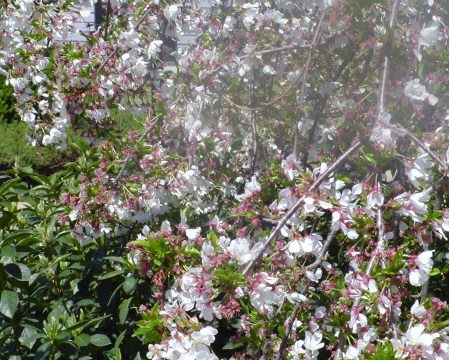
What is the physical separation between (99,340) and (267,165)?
3.06 feet

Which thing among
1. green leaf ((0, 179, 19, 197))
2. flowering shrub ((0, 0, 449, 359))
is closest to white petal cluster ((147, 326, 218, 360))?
flowering shrub ((0, 0, 449, 359))

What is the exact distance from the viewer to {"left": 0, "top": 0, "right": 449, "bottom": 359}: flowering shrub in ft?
5.17

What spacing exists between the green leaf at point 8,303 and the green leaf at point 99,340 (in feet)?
0.79

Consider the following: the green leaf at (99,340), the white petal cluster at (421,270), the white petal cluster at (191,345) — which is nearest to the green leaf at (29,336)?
the green leaf at (99,340)

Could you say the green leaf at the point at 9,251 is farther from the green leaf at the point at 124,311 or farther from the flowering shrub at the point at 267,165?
the green leaf at the point at 124,311

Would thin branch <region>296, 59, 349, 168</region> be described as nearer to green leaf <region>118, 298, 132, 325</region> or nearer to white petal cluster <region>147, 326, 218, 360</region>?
green leaf <region>118, 298, 132, 325</region>

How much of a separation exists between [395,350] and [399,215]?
0.34m

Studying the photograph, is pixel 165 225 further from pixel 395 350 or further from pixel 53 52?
pixel 53 52

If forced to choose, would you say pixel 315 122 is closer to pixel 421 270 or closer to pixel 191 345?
pixel 421 270

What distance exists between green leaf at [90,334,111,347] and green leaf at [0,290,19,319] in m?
0.24

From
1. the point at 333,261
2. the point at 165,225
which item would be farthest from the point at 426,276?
the point at 333,261

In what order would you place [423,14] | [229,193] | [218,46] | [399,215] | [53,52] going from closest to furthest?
[399,215] → [423,14] → [218,46] → [229,193] → [53,52]

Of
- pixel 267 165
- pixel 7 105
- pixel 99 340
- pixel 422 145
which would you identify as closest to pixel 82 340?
pixel 99 340

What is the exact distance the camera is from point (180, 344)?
4.97 ft
